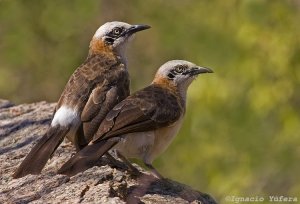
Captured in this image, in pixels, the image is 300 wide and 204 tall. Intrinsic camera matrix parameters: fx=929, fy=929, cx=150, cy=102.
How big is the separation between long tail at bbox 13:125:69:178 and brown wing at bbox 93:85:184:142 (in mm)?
388

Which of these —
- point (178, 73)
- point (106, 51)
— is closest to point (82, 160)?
point (178, 73)

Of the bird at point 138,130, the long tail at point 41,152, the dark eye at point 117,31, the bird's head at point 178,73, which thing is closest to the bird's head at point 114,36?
the dark eye at point 117,31

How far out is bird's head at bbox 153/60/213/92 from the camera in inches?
331

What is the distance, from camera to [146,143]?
750 centimetres

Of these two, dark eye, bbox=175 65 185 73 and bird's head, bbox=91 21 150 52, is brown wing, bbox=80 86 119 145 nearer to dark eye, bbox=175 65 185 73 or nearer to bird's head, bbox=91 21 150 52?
dark eye, bbox=175 65 185 73

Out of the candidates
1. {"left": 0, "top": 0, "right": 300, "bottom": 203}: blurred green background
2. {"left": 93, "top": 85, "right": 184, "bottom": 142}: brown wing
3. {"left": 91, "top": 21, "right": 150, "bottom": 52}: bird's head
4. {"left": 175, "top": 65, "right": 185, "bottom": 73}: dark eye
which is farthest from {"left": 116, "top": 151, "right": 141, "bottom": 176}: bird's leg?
{"left": 0, "top": 0, "right": 300, "bottom": 203}: blurred green background

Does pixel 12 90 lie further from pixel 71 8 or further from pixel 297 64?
pixel 297 64

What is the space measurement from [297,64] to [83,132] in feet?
15.1

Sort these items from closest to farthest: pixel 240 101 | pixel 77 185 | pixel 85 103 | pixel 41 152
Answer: pixel 77 185 → pixel 41 152 → pixel 85 103 → pixel 240 101

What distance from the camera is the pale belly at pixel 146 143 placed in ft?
24.3

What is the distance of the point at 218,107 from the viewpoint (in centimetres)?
1120

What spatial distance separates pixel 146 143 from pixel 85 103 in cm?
69

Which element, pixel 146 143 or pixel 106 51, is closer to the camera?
pixel 146 143

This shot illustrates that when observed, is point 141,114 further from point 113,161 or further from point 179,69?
point 179,69
